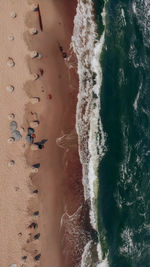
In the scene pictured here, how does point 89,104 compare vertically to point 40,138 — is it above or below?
above

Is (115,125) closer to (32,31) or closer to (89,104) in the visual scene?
(89,104)

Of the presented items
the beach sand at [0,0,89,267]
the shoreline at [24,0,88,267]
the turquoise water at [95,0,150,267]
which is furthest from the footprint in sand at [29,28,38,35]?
the turquoise water at [95,0,150,267]

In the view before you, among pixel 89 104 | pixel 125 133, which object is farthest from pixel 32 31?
pixel 125 133

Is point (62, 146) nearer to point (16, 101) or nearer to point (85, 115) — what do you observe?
point (85, 115)

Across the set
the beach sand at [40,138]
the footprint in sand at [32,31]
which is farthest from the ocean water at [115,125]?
the footprint in sand at [32,31]

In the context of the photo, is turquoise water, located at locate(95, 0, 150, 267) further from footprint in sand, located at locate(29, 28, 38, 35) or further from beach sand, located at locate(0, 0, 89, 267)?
footprint in sand, located at locate(29, 28, 38, 35)

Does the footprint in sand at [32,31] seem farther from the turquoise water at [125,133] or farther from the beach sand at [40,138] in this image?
the turquoise water at [125,133]

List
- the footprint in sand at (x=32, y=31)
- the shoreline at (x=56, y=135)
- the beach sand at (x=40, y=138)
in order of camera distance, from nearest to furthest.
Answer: the beach sand at (x=40, y=138) → the footprint in sand at (x=32, y=31) → the shoreline at (x=56, y=135)

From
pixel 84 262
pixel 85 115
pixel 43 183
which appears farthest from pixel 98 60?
pixel 84 262
